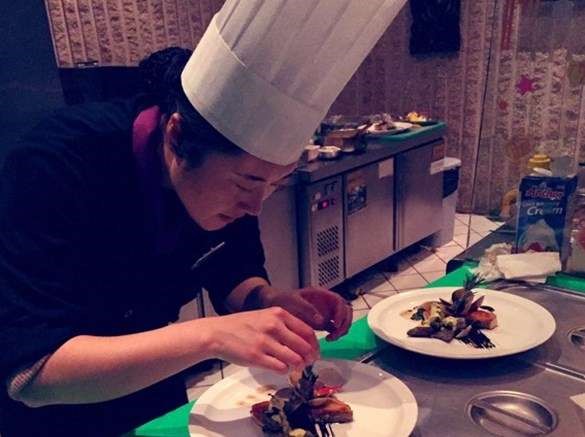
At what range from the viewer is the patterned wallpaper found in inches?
66.3

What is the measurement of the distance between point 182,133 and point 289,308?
0.38 m

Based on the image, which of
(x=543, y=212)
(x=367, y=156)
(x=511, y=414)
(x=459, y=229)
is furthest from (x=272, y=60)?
(x=459, y=229)

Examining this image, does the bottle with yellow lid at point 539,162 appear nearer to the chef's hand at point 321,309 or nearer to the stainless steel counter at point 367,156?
the chef's hand at point 321,309

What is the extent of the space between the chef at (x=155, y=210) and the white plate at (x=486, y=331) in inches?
4.0

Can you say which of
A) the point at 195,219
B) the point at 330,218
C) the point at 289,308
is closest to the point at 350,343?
the point at 289,308

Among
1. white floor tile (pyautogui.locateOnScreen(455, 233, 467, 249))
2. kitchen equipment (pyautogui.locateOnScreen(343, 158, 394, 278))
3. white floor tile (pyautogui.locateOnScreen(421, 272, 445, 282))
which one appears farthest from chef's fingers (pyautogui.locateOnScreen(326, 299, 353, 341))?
white floor tile (pyautogui.locateOnScreen(455, 233, 467, 249))

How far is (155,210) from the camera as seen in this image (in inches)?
43.6

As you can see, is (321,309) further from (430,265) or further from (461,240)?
(461,240)

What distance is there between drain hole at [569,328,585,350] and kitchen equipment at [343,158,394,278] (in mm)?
2085

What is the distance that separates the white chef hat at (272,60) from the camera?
3.20 feet

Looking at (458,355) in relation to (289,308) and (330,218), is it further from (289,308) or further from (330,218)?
(330,218)

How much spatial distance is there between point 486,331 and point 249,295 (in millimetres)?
487

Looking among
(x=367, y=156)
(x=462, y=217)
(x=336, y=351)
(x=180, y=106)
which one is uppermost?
(x=180, y=106)

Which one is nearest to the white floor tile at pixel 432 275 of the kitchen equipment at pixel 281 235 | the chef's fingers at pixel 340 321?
the kitchen equipment at pixel 281 235
